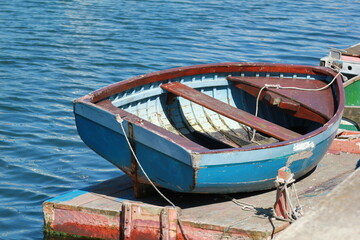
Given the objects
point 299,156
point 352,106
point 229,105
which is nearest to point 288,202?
point 299,156

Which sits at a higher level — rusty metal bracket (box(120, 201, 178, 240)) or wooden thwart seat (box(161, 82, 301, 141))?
wooden thwart seat (box(161, 82, 301, 141))

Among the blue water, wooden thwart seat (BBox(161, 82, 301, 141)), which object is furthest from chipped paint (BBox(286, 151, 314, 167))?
the blue water

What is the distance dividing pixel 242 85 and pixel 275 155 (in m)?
2.78

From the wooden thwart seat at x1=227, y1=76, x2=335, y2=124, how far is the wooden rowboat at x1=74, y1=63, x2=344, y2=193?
1 centimetres

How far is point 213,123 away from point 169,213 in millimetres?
2753

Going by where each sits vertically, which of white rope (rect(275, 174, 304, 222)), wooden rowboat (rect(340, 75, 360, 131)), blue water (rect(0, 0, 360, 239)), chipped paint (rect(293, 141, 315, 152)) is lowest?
blue water (rect(0, 0, 360, 239))

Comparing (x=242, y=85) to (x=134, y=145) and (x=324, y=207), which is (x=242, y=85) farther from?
(x=324, y=207)

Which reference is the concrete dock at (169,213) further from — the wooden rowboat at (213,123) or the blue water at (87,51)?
the blue water at (87,51)

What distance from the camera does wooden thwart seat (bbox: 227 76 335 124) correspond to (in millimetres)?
8812

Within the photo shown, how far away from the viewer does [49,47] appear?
669 inches

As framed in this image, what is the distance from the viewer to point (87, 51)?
17.0 meters

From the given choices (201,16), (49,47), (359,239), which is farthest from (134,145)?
(201,16)

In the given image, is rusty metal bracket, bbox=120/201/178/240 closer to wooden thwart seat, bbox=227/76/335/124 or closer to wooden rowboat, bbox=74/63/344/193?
wooden rowboat, bbox=74/63/344/193

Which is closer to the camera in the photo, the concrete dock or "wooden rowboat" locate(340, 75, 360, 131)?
the concrete dock
